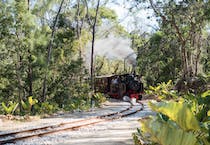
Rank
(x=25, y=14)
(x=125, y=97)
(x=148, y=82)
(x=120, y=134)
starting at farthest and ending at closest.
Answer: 1. (x=148, y=82)
2. (x=125, y=97)
3. (x=25, y=14)
4. (x=120, y=134)

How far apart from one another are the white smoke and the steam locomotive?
5.13 meters

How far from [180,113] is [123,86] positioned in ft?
93.7

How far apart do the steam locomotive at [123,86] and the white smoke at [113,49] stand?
513cm

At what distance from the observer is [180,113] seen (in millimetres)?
3156

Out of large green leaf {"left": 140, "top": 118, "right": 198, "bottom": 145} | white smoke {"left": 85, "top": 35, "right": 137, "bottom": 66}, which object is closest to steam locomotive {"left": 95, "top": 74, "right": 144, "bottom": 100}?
white smoke {"left": 85, "top": 35, "right": 137, "bottom": 66}

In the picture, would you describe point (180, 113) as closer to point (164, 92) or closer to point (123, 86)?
point (164, 92)

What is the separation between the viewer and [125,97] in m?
30.5

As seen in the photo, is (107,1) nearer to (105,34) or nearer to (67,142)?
(105,34)

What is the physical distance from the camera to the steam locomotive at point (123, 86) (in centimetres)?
3105

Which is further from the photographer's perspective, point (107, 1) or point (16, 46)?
point (107, 1)

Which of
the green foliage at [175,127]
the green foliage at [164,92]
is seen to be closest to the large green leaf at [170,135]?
the green foliage at [175,127]

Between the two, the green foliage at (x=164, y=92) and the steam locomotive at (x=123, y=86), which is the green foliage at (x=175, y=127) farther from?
the steam locomotive at (x=123, y=86)

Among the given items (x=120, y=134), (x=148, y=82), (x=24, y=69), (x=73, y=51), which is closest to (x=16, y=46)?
(x=24, y=69)

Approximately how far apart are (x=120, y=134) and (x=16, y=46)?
1623 cm
